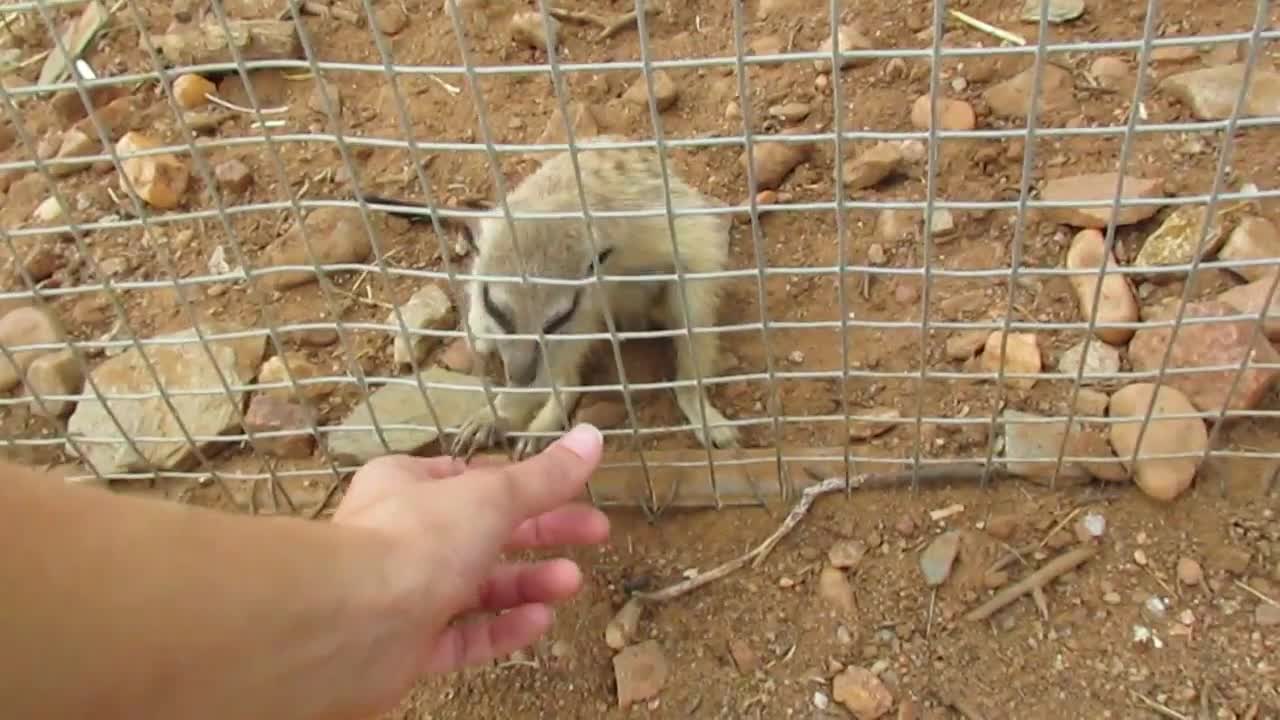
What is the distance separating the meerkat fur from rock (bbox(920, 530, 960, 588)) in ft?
1.32

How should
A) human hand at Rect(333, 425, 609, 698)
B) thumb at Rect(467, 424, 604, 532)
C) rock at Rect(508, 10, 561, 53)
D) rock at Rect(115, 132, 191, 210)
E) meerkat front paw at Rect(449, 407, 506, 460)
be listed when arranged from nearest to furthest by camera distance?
human hand at Rect(333, 425, 609, 698)
thumb at Rect(467, 424, 604, 532)
meerkat front paw at Rect(449, 407, 506, 460)
rock at Rect(115, 132, 191, 210)
rock at Rect(508, 10, 561, 53)

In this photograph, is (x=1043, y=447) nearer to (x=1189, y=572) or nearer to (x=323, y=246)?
(x=1189, y=572)

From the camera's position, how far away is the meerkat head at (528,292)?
2.48 m

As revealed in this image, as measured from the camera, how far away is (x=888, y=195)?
277 centimetres

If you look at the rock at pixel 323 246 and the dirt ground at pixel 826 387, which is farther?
the rock at pixel 323 246

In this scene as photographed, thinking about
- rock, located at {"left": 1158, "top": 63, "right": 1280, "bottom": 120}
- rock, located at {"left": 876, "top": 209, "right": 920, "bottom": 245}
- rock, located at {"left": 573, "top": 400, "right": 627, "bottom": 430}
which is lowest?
rock, located at {"left": 573, "top": 400, "right": 627, "bottom": 430}

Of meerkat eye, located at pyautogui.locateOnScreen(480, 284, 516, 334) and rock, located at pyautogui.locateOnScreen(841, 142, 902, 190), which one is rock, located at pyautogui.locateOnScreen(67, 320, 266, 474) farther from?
rock, located at pyautogui.locateOnScreen(841, 142, 902, 190)


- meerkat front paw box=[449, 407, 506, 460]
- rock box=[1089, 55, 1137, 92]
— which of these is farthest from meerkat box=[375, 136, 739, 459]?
rock box=[1089, 55, 1137, 92]

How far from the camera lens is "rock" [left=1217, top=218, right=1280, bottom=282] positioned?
8.07 ft

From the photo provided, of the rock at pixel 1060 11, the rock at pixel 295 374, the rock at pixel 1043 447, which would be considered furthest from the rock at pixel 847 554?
the rock at pixel 1060 11

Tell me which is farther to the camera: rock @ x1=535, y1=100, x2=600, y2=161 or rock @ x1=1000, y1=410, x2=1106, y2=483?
rock @ x1=535, y1=100, x2=600, y2=161

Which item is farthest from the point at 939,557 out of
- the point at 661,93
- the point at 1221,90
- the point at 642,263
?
the point at 661,93

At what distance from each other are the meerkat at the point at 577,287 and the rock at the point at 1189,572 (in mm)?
762

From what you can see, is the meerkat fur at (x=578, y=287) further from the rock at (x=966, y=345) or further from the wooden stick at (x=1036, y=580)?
the wooden stick at (x=1036, y=580)
